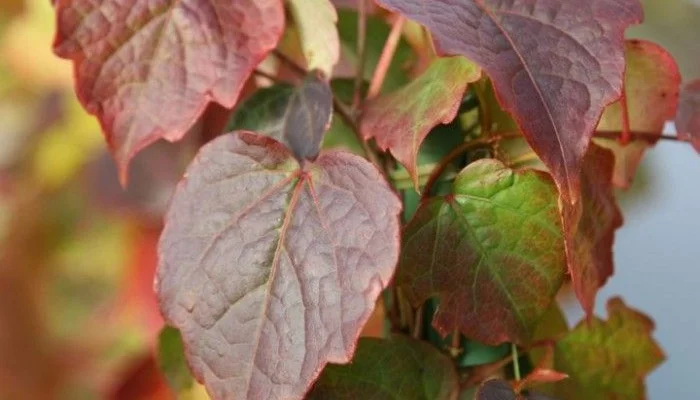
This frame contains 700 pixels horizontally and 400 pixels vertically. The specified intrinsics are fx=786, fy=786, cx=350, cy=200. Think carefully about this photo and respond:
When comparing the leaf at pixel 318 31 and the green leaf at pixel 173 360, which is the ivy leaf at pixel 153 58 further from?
the green leaf at pixel 173 360

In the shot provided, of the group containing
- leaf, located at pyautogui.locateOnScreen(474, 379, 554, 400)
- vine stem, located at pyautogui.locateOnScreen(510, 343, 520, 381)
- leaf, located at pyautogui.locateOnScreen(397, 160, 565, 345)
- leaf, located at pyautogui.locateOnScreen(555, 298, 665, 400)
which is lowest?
leaf, located at pyautogui.locateOnScreen(555, 298, 665, 400)

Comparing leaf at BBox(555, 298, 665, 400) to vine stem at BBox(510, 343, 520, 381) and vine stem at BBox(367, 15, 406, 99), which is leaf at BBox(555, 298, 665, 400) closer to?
vine stem at BBox(510, 343, 520, 381)

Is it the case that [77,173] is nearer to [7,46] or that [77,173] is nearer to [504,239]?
[7,46]

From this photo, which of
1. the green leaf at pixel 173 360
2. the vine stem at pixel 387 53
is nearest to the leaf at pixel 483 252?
the vine stem at pixel 387 53

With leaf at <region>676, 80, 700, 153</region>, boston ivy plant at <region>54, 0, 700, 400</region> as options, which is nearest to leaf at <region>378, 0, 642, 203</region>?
boston ivy plant at <region>54, 0, 700, 400</region>

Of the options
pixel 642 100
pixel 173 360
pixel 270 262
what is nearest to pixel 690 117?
pixel 642 100

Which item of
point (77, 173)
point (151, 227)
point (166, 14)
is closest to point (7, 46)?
point (77, 173)

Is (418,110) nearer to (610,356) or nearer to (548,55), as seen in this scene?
(548,55)
